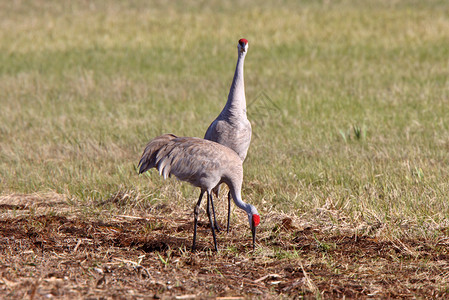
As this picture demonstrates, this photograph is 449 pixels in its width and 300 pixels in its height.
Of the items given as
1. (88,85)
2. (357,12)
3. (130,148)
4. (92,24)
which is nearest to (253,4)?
(357,12)

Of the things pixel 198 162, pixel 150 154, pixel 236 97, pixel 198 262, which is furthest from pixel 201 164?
pixel 236 97

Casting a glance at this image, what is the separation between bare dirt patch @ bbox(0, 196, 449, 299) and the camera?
4309 mm

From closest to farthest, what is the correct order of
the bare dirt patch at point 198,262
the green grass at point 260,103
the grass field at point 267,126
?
1. the bare dirt patch at point 198,262
2. the grass field at point 267,126
3. the green grass at point 260,103

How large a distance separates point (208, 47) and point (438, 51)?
6.67 m

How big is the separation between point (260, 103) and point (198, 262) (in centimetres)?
715

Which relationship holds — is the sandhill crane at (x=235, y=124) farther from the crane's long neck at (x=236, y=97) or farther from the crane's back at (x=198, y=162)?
the crane's back at (x=198, y=162)

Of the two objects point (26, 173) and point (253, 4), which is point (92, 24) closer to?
point (253, 4)

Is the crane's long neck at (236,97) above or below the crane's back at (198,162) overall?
above

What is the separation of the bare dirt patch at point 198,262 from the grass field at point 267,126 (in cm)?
3

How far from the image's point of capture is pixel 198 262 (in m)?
4.96

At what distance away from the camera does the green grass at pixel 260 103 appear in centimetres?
685

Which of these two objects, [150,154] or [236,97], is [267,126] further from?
[150,154]

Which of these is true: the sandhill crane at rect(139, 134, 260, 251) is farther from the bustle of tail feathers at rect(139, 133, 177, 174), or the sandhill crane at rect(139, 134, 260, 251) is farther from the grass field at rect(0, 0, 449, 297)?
the grass field at rect(0, 0, 449, 297)

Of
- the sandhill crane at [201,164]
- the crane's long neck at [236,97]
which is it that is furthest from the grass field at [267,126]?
the crane's long neck at [236,97]
